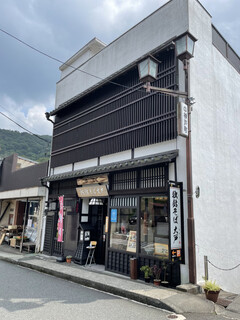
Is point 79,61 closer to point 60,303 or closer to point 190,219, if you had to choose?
point 190,219

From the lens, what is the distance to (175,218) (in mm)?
7469

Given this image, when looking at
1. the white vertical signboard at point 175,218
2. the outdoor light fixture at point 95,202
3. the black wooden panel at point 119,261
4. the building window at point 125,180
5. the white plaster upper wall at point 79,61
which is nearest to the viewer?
the white vertical signboard at point 175,218

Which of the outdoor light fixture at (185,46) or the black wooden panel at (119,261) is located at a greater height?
the outdoor light fixture at (185,46)

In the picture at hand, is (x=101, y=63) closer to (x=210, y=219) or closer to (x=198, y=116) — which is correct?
(x=198, y=116)

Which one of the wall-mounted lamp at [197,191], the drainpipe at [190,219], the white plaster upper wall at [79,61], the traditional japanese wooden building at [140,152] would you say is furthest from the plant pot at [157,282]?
the white plaster upper wall at [79,61]

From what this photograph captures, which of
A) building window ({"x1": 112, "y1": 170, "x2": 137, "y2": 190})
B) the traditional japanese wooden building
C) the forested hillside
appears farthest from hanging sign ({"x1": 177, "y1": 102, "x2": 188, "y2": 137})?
the forested hillside

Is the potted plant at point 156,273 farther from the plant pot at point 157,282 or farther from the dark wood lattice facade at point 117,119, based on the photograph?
the dark wood lattice facade at point 117,119

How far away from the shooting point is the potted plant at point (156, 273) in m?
7.61

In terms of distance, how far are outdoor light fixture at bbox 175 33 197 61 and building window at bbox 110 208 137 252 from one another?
18.2 feet

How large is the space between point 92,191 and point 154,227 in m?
3.61

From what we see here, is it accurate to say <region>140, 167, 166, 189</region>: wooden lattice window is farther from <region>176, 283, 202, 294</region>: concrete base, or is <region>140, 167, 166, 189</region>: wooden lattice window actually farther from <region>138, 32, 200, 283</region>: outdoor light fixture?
<region>176, 283, 202, 294</region>: concrete base

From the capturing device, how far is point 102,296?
23.1ft

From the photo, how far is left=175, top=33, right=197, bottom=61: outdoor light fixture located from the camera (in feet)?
23.5

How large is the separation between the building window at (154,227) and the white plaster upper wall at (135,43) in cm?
653
